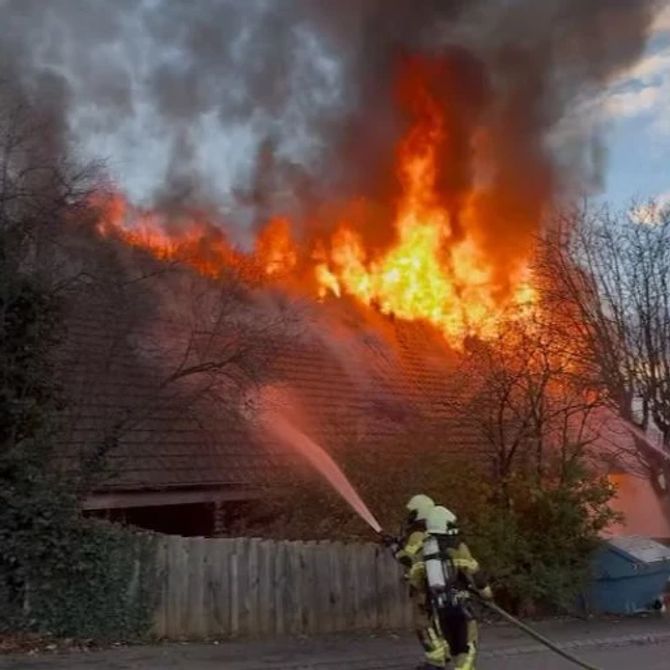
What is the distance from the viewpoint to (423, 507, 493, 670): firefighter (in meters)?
7.72

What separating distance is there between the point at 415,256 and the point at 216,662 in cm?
1119

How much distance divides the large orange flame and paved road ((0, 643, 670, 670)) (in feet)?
20.7

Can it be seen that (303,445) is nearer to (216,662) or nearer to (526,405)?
(526,405)

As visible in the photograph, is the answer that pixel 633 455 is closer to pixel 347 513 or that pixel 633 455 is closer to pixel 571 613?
pixel 571 613

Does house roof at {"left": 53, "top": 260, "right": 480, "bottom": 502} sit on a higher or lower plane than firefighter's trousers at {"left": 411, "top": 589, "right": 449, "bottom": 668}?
higher

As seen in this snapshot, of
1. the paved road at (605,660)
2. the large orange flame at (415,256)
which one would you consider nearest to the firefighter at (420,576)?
the paved road at (605,660)

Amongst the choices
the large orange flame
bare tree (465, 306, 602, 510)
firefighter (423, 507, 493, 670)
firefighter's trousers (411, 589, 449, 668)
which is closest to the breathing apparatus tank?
firefighter (423, 507, 493, 670)

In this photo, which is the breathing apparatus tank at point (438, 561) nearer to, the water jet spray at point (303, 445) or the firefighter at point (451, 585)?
the firefighter at point (451, 585)

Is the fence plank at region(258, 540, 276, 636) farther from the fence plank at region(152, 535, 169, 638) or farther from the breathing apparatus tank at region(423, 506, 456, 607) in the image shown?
the breathing apparatus tank at region(423, 506, 456, 607)

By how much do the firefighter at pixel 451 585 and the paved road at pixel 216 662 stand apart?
1477 mm

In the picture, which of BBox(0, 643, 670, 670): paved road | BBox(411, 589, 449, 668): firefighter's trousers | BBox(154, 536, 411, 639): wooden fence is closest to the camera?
BBox(411, 589, 449, 668): firefighter's trousers

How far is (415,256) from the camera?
1870cm

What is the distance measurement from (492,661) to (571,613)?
344 cm

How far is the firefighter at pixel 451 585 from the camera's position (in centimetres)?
772
